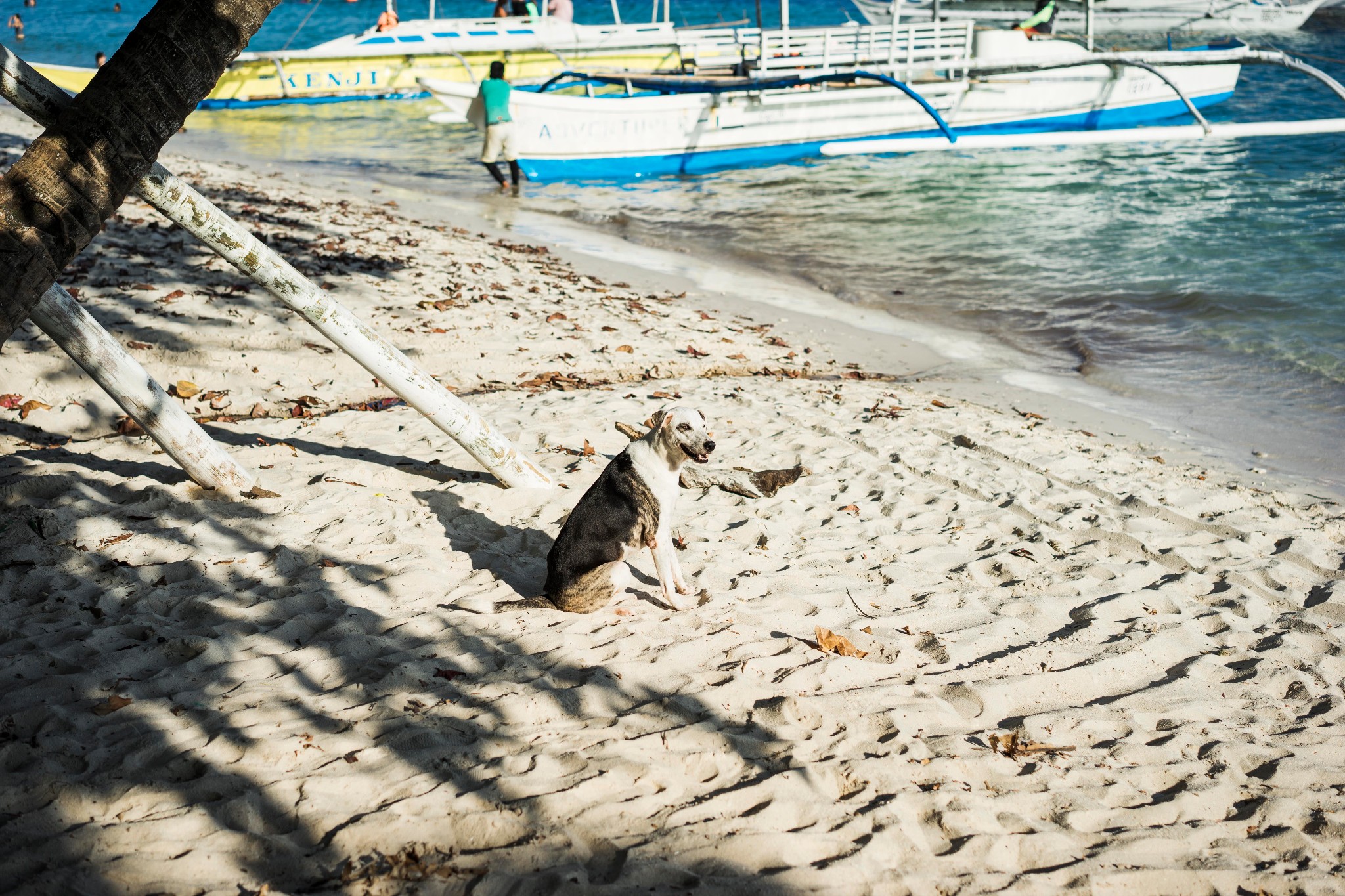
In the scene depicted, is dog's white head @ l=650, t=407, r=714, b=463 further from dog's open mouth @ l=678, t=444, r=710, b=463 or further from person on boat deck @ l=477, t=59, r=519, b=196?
person on boat deck @ l=477, t=59, r=519, b=196

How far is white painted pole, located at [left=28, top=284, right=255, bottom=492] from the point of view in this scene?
4.55 meters

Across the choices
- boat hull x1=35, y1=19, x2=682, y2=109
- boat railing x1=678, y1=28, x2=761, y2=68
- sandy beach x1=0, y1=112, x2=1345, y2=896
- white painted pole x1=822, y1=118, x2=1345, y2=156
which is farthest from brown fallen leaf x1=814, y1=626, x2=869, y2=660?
boat hull x1=35, y1=19, x2=682, y2=109

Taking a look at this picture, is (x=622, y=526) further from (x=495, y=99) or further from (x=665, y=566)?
(x=495, y=99)

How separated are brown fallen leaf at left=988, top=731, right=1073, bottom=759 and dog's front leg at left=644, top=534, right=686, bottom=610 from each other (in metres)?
1.55

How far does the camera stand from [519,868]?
→ 2629 mm

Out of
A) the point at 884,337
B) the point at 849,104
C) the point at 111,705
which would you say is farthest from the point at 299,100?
the point at 111,705

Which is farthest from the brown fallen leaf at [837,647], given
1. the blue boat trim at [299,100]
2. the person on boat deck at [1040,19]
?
the blue boat trim at [299,100]

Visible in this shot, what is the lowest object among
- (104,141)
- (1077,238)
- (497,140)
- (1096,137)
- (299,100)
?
(1077,238)

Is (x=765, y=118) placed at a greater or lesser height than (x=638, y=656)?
greater

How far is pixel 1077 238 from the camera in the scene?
14.4 metres

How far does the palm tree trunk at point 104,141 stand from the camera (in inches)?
97.4

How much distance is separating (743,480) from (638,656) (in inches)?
81.7

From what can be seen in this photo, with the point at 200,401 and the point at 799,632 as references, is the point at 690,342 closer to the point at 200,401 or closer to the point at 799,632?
the point at 200,401

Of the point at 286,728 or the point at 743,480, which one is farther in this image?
the point at 743,480
